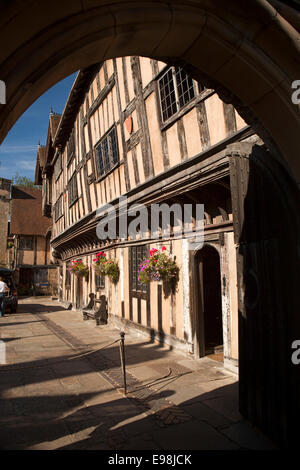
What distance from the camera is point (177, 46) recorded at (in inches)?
100

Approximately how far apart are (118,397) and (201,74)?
417 centimetres

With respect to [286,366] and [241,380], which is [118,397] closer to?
[241,380]

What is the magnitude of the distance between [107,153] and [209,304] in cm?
558

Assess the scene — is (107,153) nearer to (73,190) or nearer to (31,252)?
(73,190)

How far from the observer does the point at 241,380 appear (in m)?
3.68

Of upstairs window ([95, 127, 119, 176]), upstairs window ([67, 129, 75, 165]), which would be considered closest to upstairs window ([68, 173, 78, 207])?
upstairs window ([67, 129, 75, 165])

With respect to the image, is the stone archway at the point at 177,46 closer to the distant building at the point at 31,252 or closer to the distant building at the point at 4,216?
the distant building at the point at 31,252

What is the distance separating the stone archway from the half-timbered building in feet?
3.17

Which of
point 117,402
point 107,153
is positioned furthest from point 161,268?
point 107,153

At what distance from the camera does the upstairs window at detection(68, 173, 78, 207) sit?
13188 mm

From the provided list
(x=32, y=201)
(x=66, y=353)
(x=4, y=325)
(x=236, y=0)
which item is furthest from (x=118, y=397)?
(x=32, y=201)

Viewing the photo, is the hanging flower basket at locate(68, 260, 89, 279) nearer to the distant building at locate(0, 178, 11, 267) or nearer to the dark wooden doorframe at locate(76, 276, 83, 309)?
the dark wooden doorframe at locate(76, 276, 83, 309)

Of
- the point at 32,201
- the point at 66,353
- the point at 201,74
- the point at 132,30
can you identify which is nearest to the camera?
the point at 132,30

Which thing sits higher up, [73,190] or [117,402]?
[73,190]
